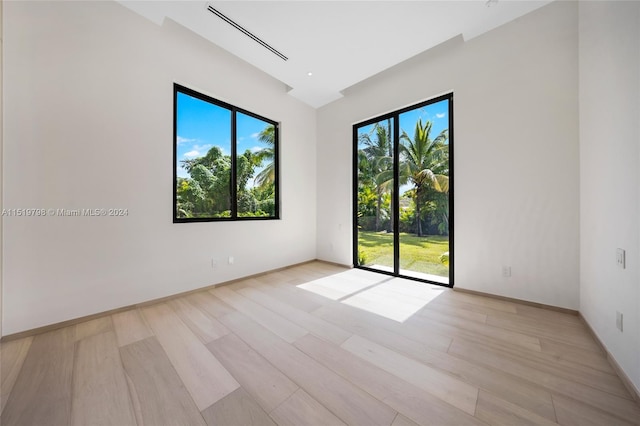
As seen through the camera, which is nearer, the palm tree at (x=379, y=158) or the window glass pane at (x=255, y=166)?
the window glass pane at (x=255, y=166)

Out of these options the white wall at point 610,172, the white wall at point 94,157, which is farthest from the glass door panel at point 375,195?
the white wall at point 94,157

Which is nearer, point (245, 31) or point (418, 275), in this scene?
point (245, 31)

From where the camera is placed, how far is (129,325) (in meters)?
2.04

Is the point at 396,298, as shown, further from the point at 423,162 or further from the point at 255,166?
the point at 255,166

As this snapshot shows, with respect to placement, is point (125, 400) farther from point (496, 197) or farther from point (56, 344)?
point (496, 197)

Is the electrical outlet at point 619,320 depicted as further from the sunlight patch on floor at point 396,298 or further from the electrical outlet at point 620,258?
the sunlight patch on floor at point 396,298

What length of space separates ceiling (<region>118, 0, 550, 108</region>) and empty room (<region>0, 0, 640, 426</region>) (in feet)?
0.08

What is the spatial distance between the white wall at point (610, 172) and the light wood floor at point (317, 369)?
0.31 m

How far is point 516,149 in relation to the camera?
2.47m

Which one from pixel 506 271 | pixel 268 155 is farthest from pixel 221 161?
pixel 506 271

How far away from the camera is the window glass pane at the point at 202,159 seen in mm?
2801

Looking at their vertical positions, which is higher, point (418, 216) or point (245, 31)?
point (245, 31)

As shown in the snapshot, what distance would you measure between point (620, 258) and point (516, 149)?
1.43 m

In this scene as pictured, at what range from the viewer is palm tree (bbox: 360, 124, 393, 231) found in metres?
3.60
